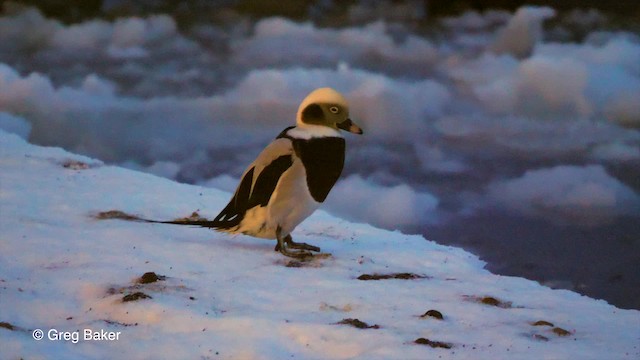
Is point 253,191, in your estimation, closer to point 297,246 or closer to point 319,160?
point 319,160

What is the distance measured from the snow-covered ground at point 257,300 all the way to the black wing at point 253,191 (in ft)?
1.40

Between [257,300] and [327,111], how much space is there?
251cm

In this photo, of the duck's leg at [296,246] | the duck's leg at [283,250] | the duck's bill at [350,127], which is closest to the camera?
the duck's bill at [350,127]

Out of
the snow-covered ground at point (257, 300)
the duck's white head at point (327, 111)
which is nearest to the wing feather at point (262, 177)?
the duck's white head at point (327, 111)

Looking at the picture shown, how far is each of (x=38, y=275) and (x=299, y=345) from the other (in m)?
3.34

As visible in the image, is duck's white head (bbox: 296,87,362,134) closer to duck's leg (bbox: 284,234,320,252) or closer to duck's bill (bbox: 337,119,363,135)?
duck's bill (bbox: 337,119,363,135)

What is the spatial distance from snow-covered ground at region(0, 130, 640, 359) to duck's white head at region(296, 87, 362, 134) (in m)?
1.64

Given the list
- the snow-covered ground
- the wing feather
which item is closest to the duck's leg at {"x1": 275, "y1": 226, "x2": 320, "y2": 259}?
the snow-covered ground

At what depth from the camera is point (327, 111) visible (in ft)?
31.2

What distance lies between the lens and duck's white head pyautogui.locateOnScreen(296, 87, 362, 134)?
952cm

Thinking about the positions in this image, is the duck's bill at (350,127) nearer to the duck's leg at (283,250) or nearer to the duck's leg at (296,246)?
the duck's leg at (283,250)

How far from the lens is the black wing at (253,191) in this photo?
9477mm

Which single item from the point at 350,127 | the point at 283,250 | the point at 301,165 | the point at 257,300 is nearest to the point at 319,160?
the point at 301,165

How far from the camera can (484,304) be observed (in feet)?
27.9
